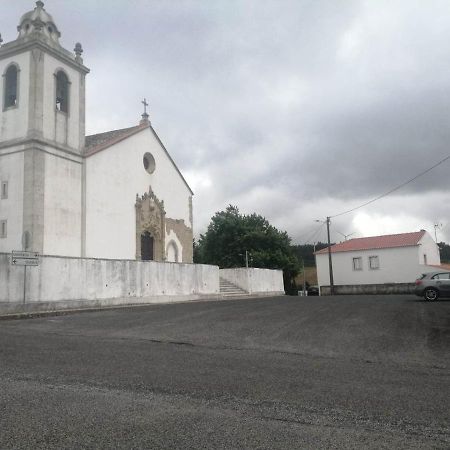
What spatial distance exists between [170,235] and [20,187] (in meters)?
11.0

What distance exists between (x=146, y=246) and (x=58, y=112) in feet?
30.6

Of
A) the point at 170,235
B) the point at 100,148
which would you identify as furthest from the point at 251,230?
the point at 100,148

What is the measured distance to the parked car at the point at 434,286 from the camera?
20984 mm

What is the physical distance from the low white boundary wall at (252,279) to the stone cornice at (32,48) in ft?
51.0

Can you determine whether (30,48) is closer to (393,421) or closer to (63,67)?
(63,67)

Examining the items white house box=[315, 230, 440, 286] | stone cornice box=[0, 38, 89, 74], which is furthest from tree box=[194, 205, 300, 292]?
stone cornice box=[0, 38, 89, 74]

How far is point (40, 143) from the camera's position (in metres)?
22.0

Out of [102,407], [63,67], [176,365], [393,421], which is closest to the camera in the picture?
[393,421]

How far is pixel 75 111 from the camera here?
24656 mm

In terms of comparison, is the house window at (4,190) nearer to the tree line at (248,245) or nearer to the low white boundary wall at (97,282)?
the low white boundary wall at (97,282)

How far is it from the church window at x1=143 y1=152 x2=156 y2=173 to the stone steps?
8351 mm

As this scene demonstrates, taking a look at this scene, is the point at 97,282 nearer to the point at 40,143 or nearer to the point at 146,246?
the point at 40,143

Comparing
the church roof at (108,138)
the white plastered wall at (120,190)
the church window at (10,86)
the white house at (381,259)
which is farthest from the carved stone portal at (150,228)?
the white house at (381,259)

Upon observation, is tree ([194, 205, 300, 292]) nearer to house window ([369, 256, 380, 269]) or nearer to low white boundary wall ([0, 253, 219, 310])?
house window ([369, 256, 380, 269])
